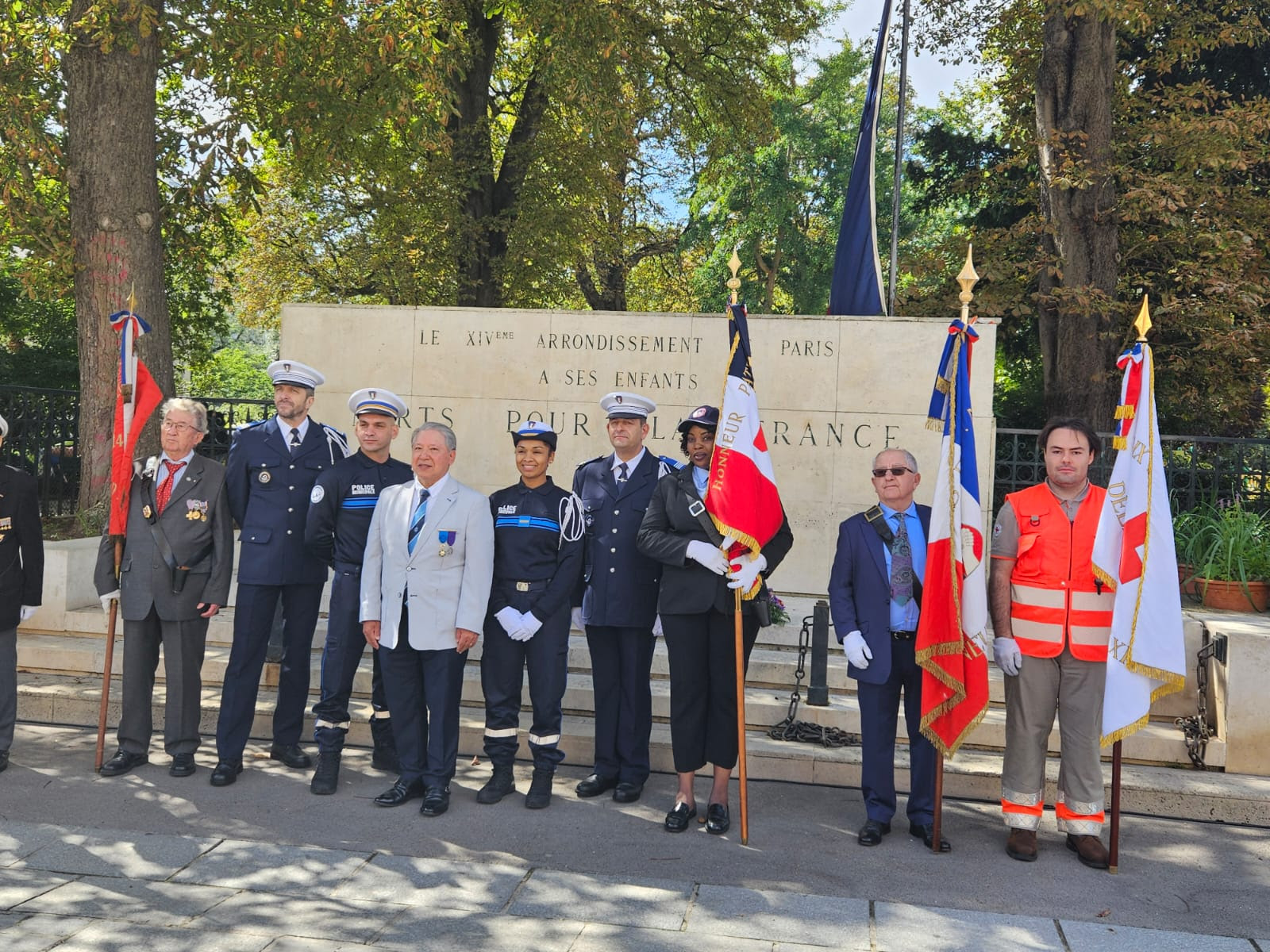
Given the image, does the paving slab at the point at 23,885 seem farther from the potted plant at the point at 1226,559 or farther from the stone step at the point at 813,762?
the potted plant at the point at 1226,559

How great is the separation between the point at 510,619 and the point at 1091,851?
9.59ft

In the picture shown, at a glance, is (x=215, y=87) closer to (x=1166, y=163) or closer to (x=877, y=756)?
(x=877, y=756)

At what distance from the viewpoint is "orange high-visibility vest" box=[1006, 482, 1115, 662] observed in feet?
17.0

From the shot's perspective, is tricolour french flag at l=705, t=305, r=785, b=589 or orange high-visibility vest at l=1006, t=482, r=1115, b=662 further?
tricolour french flag at l=705, t=305, r=785, b=589

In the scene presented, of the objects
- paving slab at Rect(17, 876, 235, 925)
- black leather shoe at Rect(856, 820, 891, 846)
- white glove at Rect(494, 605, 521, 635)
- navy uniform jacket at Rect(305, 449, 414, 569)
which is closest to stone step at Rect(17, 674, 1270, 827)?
black leather shoe at Rect(856, 820, 891, 846)

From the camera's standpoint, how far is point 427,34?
36.4ft

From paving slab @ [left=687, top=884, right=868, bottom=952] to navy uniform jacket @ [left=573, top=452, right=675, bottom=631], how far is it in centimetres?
161

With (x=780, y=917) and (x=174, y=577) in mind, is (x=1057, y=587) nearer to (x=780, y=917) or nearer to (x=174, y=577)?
(x=780, y=917)

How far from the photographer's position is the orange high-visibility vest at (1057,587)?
17.0 feet

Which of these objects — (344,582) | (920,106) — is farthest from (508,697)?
(920,106)

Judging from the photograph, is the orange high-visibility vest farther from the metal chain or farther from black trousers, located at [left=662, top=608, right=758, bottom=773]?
the metal chain

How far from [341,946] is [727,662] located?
2.28 m

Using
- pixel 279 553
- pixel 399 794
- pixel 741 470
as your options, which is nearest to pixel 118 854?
pixel 399 794

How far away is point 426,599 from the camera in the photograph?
5555 mm
